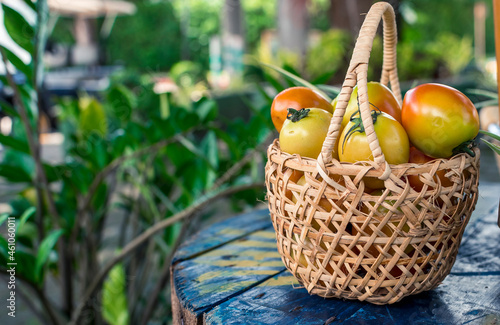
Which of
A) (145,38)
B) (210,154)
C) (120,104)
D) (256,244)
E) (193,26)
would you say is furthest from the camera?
(193,26)

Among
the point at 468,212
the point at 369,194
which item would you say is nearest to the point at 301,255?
the point at 369,194

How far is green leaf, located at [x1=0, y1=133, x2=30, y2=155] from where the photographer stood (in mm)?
1177

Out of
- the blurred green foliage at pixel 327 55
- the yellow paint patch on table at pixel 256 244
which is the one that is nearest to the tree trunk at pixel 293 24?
the blurred green foliage at pixel 327 55

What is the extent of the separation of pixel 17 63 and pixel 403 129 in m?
1.03

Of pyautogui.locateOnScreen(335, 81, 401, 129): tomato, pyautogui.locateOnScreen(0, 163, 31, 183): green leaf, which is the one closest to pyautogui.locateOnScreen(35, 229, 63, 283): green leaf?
pyautogui.locateOnScreen(0, 163, 31, 183): green leaf

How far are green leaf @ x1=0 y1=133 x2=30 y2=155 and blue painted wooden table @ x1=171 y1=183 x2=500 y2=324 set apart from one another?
57 cm

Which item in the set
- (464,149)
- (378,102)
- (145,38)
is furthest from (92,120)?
(145,38)

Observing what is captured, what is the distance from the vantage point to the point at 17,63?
1196mm

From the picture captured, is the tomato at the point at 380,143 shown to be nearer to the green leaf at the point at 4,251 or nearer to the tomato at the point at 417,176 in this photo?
the tomato at the point at 417,176

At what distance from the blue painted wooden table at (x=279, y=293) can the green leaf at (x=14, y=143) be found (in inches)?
22.4

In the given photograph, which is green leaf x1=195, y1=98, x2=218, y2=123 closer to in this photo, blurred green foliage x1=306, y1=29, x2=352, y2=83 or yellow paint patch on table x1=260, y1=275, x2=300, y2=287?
yellow paint patch on table x1=260, y1=275, x2=300, y2=287

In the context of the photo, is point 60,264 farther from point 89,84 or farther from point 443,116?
point 89,84

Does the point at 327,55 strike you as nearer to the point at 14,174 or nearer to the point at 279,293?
the point at 14,174

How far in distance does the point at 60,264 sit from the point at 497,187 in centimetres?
138
